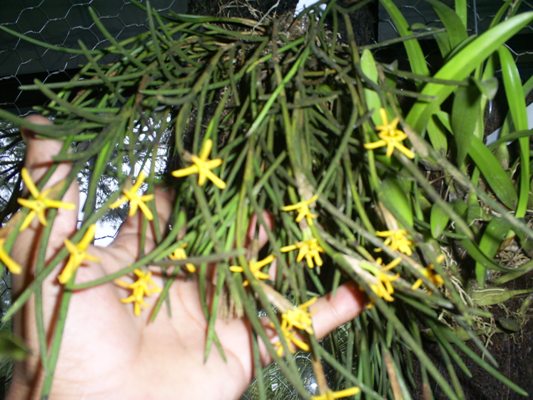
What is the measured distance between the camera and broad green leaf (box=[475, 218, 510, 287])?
31 cm

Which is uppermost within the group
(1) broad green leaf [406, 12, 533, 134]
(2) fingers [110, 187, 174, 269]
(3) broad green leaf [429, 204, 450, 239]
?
(2) fingers [110, 187, 174, 269]

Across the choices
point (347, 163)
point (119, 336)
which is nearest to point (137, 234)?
point (119, 336)

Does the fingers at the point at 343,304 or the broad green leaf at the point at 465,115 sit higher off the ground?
the broad green leaf at the point at 465,115

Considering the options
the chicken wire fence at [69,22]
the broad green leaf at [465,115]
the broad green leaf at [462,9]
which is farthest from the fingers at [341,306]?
the chicken wire fence at [69,22]

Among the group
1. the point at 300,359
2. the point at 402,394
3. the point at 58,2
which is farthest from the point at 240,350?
the point at 58,2

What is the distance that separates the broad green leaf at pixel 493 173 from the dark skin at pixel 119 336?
13 cm

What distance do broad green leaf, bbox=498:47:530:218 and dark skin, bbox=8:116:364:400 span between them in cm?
14

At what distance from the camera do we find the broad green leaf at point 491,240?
0.31 m

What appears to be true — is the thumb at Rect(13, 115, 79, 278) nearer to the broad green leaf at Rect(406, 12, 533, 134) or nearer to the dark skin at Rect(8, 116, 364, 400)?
the dark skin at Rect(8, 116, 364, 400)

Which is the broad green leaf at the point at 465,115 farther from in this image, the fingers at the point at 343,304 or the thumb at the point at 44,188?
the thumb at the point at 44,188

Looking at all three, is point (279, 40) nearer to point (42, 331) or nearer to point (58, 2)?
point (42, 331)

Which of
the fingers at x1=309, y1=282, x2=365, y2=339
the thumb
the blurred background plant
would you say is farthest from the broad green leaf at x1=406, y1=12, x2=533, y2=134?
the thumb

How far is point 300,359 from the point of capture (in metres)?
0.98

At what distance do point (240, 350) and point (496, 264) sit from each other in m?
0.21
